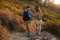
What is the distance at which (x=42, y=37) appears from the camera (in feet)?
50.4

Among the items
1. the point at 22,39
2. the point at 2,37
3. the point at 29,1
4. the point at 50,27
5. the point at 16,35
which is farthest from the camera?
the point at 29,1

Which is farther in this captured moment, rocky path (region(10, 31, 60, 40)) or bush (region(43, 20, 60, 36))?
bush (region(43, 20, 60, 36))

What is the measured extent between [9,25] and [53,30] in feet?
9.12

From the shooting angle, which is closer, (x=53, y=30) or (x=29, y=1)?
(x=53, y=30)

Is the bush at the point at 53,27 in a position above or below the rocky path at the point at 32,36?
above

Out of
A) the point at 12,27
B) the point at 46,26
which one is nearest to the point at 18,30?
the point at 12,27

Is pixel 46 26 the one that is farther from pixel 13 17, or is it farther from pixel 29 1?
pixel 29 1

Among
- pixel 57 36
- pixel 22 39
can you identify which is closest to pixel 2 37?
pixel 22 39

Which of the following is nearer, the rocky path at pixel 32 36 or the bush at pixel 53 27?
the rocky path at pixel 32 36

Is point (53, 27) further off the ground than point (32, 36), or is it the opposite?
point (53, 27)

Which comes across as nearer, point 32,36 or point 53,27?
point 32,36

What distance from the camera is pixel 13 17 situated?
1869cm

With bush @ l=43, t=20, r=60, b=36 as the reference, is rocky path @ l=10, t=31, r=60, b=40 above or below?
Result: below

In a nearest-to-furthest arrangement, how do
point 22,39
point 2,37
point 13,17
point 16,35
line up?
point 2,37
point 22,39
point 16,35
point 13,17
